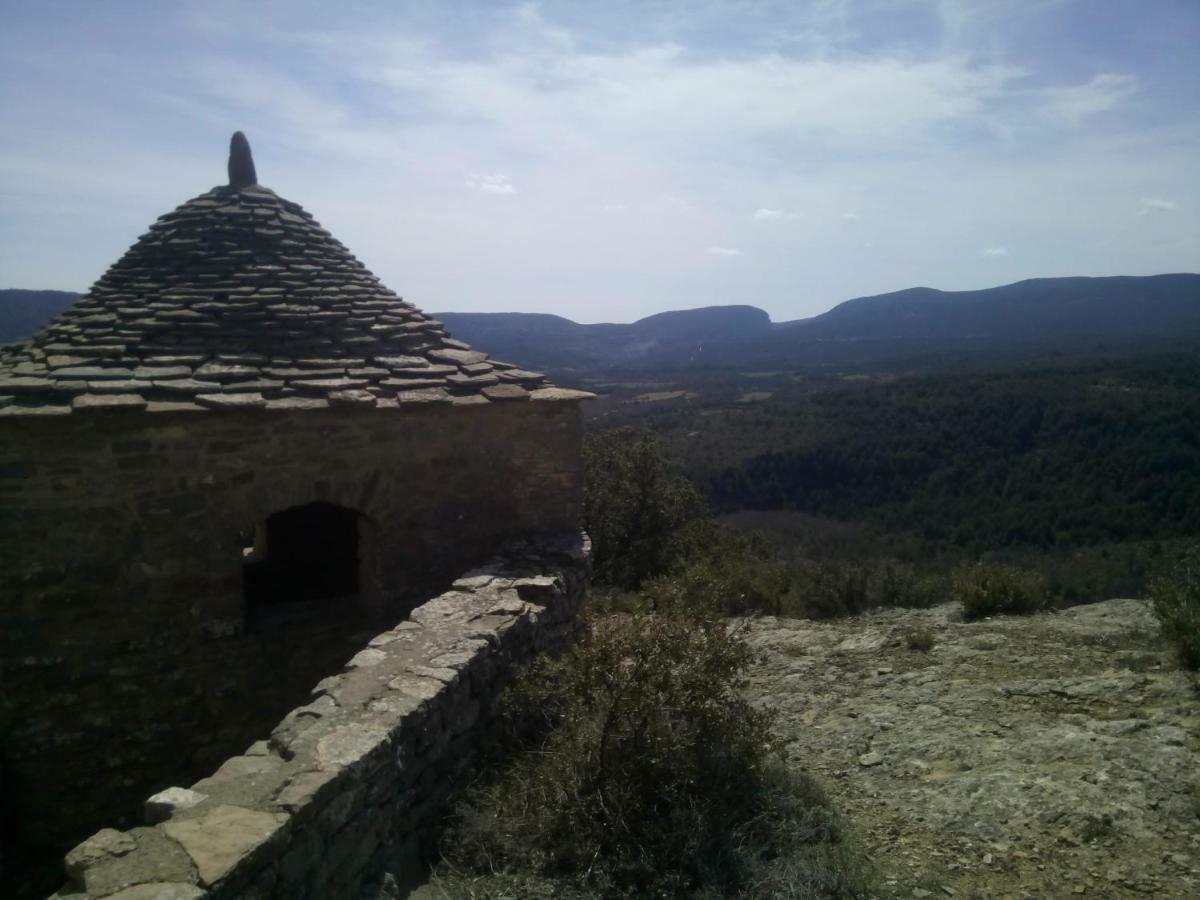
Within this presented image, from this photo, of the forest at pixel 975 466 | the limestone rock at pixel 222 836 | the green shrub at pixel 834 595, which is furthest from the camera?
the forest at pixel 975 466

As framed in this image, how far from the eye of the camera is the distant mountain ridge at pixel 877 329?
63.4 metres

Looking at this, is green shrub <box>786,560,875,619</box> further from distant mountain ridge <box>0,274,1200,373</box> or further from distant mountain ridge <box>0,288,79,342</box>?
distant mountain ridge <box>0,274,1200,373</box>

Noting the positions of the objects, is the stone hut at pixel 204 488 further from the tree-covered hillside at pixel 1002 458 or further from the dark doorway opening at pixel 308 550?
the tree-covered hillside at pixel 1002 458

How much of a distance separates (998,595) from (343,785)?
20.9 feet

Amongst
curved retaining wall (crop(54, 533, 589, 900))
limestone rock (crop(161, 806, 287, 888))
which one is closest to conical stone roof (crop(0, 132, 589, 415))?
curved retaining wall (crop(54, 533, 589, 900))

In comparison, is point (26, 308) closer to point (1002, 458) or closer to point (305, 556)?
point (305, 556)

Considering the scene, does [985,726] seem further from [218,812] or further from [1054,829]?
[218,812]

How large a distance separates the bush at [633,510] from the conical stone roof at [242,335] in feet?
17.1

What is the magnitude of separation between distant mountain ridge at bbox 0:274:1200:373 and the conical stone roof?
42.0 meters

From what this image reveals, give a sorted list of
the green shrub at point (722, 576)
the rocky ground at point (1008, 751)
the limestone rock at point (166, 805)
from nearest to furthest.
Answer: the limestone rock at point (166, 805), the rocky ground at point (1008, 751), the green shrub at point (722, 576)

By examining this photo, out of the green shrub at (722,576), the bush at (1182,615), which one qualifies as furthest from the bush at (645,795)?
the bush at (1182,615)

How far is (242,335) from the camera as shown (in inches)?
238

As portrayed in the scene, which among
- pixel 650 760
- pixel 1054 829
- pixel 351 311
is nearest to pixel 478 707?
pixel 650 760

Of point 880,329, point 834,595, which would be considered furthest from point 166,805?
point 880,329
